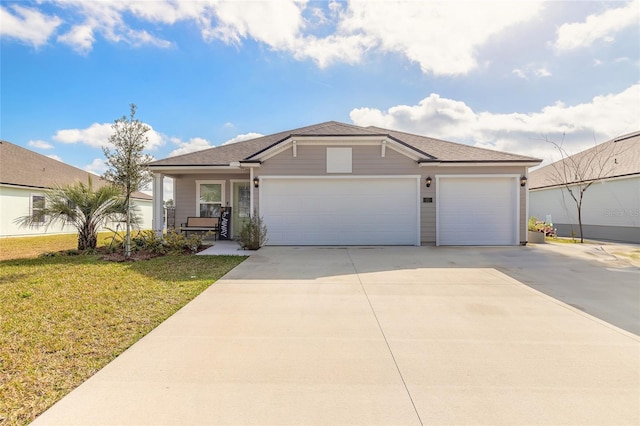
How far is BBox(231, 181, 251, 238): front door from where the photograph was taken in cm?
1230

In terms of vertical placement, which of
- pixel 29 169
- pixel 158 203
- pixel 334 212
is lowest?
pixel 334 212

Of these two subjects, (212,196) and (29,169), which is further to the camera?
(29,169)

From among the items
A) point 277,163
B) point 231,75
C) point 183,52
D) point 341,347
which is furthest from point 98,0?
point 341,347

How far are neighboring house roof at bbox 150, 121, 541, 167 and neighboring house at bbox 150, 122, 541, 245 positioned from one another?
0.07 meters

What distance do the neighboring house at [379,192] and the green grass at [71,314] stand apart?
3692 millimetres

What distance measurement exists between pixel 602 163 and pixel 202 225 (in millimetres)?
20238

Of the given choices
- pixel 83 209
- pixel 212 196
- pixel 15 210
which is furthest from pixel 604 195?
pixel 15 210

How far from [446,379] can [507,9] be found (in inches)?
440

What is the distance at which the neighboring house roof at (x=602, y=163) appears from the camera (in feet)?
44.7

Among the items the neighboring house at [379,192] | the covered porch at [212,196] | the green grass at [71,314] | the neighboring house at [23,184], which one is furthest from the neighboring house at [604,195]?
the neighboring house at [23,184]

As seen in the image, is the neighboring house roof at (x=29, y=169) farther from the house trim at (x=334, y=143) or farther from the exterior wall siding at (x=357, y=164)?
the exterior wall siding at (x=357, y=164)

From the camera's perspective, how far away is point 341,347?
317 centimetres

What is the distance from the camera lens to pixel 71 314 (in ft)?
13.1

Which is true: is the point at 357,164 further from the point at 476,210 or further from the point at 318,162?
the point at 476,210
